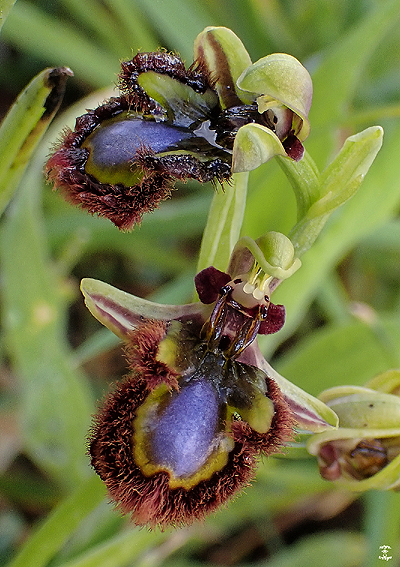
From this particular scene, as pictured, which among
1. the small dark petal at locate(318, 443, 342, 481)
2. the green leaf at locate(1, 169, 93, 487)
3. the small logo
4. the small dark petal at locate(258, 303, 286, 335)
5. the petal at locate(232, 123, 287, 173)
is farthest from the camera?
the green leaf at locate(1, 169, 93, 487)

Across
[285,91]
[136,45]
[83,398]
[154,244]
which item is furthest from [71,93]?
[285,91]

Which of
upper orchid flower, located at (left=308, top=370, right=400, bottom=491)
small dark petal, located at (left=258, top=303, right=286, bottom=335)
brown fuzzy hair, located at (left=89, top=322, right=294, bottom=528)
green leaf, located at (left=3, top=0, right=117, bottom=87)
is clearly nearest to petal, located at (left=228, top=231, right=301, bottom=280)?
small dark petal, located at (left=258, top=303, right=286, bottom=335)

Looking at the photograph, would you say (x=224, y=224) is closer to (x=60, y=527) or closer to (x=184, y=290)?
(x=60, y=527)

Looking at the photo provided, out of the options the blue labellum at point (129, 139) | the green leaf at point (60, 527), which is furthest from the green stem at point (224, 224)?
the green leaf at point (60, 527)

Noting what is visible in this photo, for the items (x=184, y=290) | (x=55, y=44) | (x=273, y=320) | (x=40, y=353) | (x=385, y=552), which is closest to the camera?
(x=273, y=320)

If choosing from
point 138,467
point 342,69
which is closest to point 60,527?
point 138,467

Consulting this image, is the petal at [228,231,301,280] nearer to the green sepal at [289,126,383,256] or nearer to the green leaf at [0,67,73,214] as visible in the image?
the green sepal at [289,126,383,256]
